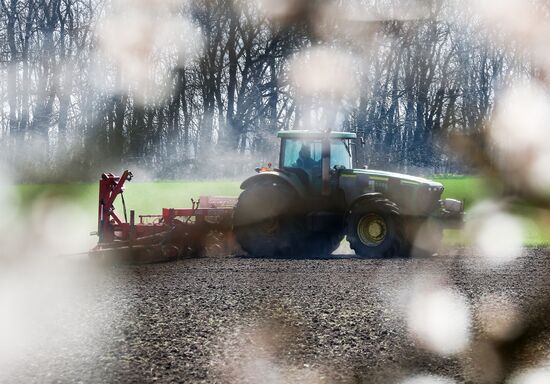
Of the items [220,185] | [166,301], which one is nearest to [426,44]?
[220,185]

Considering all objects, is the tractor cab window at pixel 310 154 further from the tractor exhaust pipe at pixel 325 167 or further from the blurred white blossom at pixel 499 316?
the blurred white blossom at pixel 499 316

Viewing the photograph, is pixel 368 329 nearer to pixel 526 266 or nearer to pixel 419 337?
pixel 419 337

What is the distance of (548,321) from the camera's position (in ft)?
24.9

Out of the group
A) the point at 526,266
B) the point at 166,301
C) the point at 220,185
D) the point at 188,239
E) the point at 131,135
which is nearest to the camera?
the point at 166,301

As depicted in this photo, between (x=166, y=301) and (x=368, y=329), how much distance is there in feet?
8.23

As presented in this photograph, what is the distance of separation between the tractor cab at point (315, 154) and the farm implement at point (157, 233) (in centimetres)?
138

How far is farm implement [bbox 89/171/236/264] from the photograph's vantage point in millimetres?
12727

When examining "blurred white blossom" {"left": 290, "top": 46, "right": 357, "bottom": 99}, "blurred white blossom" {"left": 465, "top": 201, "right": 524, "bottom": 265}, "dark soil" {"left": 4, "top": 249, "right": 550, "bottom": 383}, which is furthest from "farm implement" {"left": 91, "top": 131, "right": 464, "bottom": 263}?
"blurred white blossom" {"left": 290, "top": 46, "right": 357, "bottom": 99}

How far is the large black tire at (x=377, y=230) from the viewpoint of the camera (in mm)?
12898

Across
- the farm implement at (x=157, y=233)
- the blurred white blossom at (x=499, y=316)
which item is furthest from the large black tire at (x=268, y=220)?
the blurred white blossom at (x=499, y=316)

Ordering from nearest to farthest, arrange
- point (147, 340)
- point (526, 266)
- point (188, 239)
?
point (147, 340) < point (526, 266) < point (188, 239)

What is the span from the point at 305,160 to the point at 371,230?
5.19ft

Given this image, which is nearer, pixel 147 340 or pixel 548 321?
pixel 147 340

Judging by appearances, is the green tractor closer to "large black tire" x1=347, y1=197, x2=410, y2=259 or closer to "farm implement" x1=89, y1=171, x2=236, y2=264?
"large black tire" x1=347, y1=197, x2=410, y2=259
